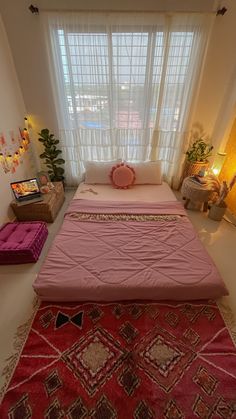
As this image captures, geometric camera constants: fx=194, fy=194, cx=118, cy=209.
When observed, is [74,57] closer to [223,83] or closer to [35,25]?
[35,25]

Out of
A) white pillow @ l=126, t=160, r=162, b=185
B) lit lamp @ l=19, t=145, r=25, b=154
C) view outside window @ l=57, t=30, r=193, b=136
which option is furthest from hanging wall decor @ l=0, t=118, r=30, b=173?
white pillow @ l=126, t=160, r=162, b=185

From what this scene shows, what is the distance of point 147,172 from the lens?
2.80 meters

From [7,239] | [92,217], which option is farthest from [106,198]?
[7,239]

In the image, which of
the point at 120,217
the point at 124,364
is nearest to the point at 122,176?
the point at 120,217

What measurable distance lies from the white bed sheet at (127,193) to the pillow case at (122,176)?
8 centimetres

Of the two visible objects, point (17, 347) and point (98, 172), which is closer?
point (17, 347)

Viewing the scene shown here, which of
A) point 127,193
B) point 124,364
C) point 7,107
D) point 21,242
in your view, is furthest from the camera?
point 127,193

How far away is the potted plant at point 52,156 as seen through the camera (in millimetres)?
2729

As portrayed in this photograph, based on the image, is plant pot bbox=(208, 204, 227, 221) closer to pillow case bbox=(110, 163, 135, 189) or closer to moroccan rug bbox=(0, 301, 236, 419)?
pillow case bbox=(110, 163, 135, 189)

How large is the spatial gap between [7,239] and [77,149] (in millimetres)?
1599

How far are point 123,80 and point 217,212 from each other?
81.6 inches

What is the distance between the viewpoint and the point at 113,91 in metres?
2.50

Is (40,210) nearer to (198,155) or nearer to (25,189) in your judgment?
(25,189)

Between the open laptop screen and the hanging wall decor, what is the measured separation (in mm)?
222
